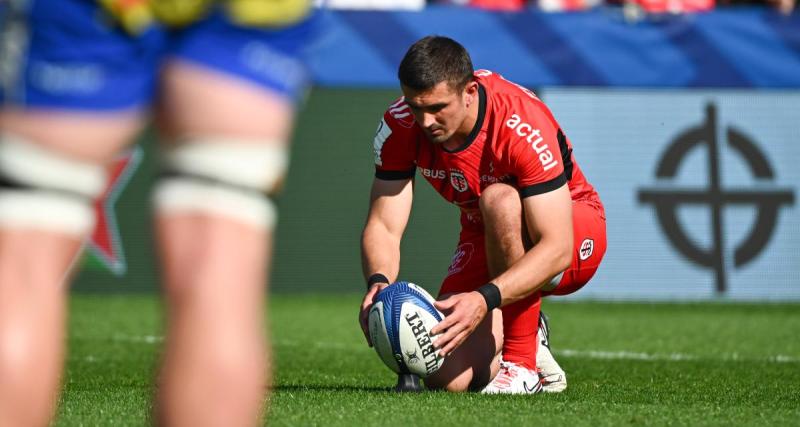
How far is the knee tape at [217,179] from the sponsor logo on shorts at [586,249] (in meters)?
3.61

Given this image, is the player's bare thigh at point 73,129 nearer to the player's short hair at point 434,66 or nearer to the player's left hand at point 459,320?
the player's left hand at point 459,320

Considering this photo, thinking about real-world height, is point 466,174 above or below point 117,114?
below

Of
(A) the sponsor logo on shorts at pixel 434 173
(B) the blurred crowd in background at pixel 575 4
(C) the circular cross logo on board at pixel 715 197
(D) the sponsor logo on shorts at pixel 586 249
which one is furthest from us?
(B) the blurred crowd in background at pixel 575 4

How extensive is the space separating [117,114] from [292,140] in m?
9.29

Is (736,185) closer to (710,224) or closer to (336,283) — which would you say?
(710,224)

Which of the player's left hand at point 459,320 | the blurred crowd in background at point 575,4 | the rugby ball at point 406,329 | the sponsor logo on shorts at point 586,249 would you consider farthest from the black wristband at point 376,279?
the blurred crowd in background at point 575,4

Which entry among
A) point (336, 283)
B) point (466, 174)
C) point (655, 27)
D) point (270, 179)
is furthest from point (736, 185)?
point (270, 179)

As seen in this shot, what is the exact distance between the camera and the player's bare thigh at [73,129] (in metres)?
2.13

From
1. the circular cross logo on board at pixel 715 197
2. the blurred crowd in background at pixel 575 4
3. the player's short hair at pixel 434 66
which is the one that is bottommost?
the circular cross logo on board at pixel 715 197

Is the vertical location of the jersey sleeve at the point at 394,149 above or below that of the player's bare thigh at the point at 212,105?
below

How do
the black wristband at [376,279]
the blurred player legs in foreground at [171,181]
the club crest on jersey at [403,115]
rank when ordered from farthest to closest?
the club crest on jersey at [403,115] → the black wristband at [376,279] → the blurred player legs in foreground at [171,181]

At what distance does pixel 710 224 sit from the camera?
11.4 m

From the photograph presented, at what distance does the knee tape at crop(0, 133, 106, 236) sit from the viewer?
2.13 m

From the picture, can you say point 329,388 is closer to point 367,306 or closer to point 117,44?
point 367,306
